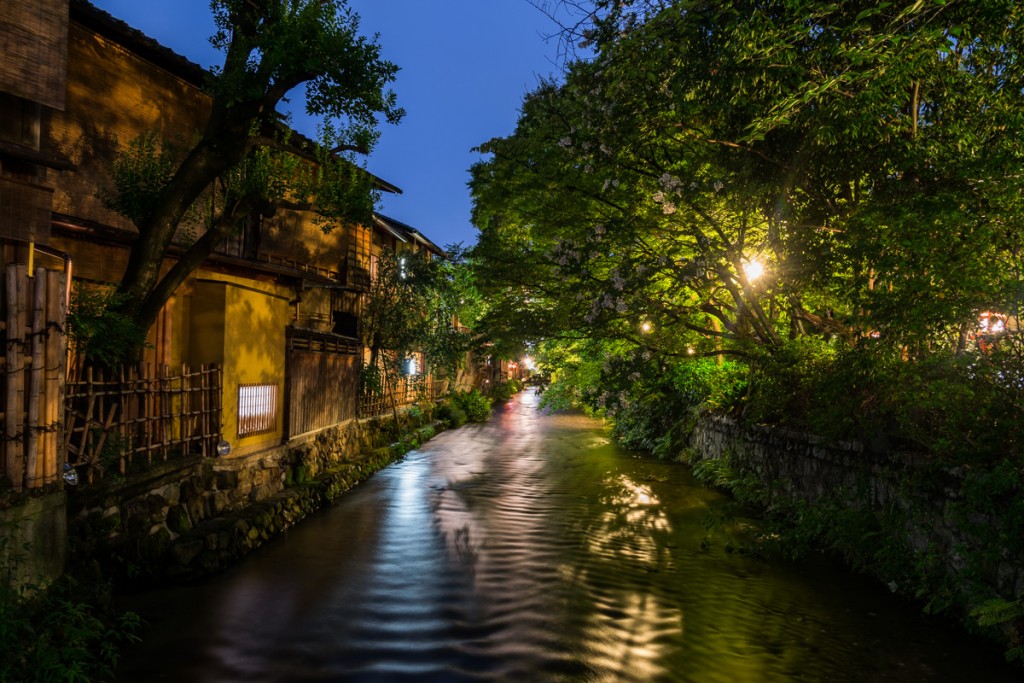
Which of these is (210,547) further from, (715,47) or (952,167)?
(952,167)

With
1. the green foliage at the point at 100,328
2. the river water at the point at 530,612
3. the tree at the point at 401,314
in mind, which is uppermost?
the tree at the point at 401,314

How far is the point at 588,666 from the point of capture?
23.5 ft

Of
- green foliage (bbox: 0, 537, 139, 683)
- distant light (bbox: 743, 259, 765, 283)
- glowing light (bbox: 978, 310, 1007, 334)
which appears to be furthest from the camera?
distant light (bbox: 743, 259, 765, 283)

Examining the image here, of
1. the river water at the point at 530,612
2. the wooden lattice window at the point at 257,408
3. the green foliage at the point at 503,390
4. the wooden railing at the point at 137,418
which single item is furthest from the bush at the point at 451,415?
the wooden railing at the point at 137,418

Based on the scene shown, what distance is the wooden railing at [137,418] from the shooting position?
861 centimetres

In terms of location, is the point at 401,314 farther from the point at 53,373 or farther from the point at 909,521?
the point at 909,521

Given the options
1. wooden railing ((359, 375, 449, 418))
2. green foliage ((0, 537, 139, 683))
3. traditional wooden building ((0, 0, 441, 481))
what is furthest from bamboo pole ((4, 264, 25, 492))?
wooden railing ((359, 375, 449, 418))

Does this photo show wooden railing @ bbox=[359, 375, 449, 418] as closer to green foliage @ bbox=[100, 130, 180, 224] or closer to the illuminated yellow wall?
the illuminated yellow wall

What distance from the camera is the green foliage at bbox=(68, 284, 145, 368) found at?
9023 mm

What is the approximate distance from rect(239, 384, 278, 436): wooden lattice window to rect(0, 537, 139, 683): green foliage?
6430 mm

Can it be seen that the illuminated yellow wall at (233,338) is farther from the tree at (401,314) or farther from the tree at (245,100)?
the tree at (401,314)

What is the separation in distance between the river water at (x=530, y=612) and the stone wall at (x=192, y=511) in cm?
46

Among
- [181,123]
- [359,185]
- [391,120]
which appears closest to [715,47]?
[391,120]

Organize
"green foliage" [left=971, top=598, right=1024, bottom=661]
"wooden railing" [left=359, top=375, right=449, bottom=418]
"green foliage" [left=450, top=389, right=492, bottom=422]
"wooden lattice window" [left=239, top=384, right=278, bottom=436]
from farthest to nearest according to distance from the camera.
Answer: "green foliage" [left=450, top=389, right=492, bottom=422]
"wooden railing" [left=359, top=375, right=449, bottom=418]
"wooden lattice window" [left=239, top=384, right=278, bottom=436]
"green foliage" [left=971, top=598, right=1024, bottom=661]
